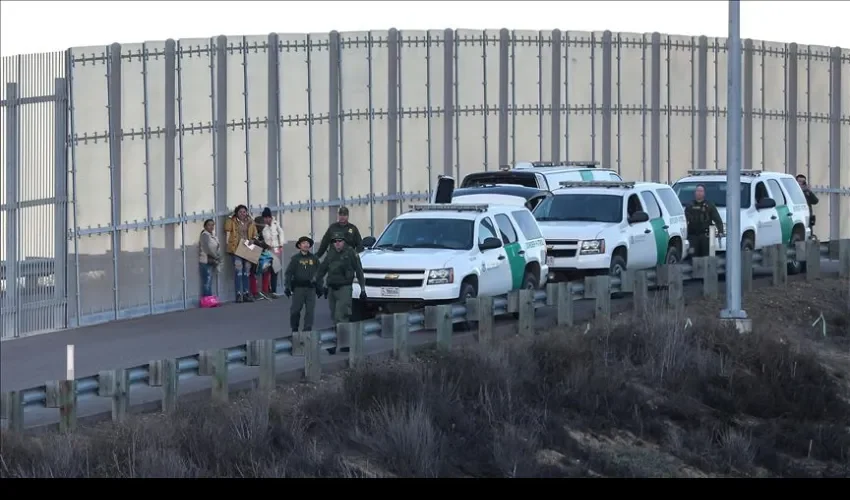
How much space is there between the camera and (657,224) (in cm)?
2872

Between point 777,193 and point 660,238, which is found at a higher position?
point 777,193

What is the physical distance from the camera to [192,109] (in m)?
27.9

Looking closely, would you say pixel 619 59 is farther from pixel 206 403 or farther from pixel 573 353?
pixel 206 403

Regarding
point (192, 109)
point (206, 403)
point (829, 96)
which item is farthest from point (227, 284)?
point (829, 96)

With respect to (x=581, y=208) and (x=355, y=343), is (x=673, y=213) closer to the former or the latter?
(x=581, y=208)

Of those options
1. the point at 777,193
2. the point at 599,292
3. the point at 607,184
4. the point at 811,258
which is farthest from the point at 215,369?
the point at 777,193

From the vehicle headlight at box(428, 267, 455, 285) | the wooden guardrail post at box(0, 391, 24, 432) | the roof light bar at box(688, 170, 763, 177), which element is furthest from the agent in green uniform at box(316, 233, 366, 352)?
the roof light bar at box(688, 170, 763, 177)

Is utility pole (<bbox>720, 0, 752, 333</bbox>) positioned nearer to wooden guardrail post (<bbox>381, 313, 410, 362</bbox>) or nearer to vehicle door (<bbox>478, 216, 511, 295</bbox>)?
vehicle door (<bbox>478, 216, 511, 295</bbox>)

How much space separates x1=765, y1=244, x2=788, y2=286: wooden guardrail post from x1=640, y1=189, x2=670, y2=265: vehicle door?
1858 millimetres

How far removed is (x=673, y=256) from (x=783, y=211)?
12.5ft

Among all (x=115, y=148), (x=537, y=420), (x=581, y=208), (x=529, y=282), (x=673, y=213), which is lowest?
(x=537, y=420)

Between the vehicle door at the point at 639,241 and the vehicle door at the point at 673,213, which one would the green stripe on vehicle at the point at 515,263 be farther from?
the vehicle door at the point at 673,213

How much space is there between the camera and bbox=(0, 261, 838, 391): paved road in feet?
66.7

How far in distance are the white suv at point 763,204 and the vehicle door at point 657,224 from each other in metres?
2.35
